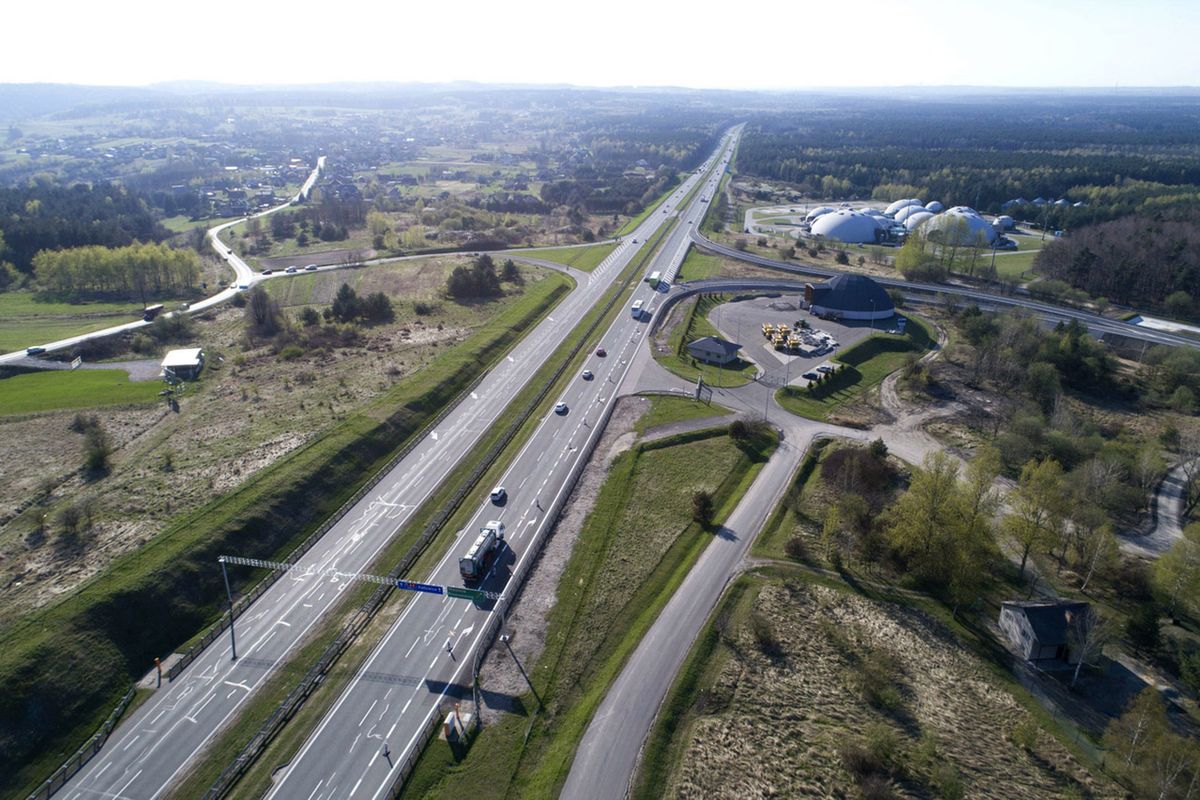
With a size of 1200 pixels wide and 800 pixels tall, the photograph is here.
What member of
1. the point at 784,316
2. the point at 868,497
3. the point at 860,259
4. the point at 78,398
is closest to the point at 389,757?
the point at 868,497

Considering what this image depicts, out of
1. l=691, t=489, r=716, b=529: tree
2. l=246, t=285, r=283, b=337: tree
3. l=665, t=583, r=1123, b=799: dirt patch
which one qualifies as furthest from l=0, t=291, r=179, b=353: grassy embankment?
l=665, t=583, r=1123, b=799: dirt patch

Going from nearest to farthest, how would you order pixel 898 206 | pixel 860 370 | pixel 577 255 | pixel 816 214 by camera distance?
pixel 860 370 < pixel 577 255 < pixel 816 214 < pixel 898 206

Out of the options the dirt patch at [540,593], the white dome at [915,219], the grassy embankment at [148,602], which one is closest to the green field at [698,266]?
the white dome at [915,219]

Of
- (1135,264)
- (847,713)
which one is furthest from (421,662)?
(1135,264)

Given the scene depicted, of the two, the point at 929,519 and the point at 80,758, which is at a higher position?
the point at 929,519

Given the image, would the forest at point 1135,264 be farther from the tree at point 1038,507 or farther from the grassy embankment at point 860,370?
the tree at point 1038,507

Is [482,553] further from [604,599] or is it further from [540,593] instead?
[604,599]
